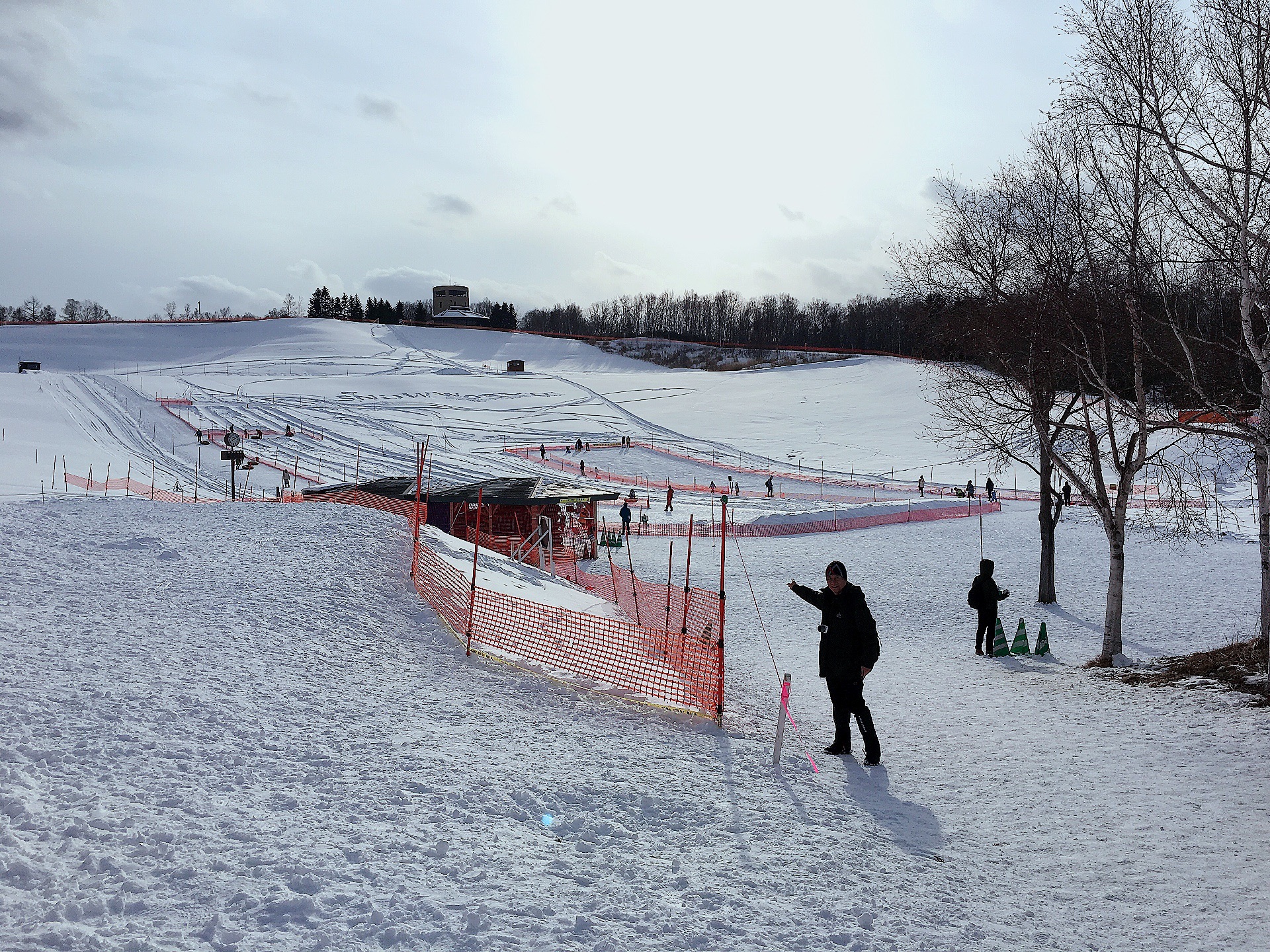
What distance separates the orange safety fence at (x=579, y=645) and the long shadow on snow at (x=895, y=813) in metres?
1.41

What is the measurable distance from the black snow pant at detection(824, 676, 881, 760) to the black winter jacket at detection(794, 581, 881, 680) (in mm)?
67

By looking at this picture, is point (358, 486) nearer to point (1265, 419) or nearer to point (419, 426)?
point (1265, 419)

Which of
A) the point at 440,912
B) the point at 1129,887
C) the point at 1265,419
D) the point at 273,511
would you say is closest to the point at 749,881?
the point at 440,912

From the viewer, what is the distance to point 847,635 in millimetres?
6801

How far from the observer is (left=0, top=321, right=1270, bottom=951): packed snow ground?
4008 millimetres

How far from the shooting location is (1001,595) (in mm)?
13375

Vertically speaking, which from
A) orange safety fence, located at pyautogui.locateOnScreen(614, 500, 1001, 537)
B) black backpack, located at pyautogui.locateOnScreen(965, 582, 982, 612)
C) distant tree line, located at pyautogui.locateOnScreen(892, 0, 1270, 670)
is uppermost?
distant tree line, located at pyautogui.locateOnScreen(892, 0, 1270, 670)

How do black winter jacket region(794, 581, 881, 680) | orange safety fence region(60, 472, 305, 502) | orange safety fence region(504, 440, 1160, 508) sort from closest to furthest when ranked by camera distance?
1. black winter jacket region(794, 581, 881, 680)
2. orange safety fence region(60, 472, 305, 502)
3. orange safety fence region(504, 440, 1160, 508)

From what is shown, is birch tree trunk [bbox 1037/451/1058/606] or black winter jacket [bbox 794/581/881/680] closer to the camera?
black winter jacket [bbox 794/581/881/680]

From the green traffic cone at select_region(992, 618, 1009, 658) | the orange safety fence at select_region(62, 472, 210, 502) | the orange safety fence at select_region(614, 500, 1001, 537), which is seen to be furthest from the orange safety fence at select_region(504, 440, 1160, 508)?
the green traffic cone at select_region(992, 618, 1009, 658)

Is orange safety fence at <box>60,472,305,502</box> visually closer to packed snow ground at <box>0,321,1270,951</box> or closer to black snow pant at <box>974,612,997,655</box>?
packed snow ground at <box>0,321,1270,951</box>

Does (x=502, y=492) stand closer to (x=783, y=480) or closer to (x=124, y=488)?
(x=124, y=488)

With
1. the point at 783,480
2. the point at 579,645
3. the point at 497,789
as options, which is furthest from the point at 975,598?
the point at 783,480

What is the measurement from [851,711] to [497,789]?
Result: 3019mm
